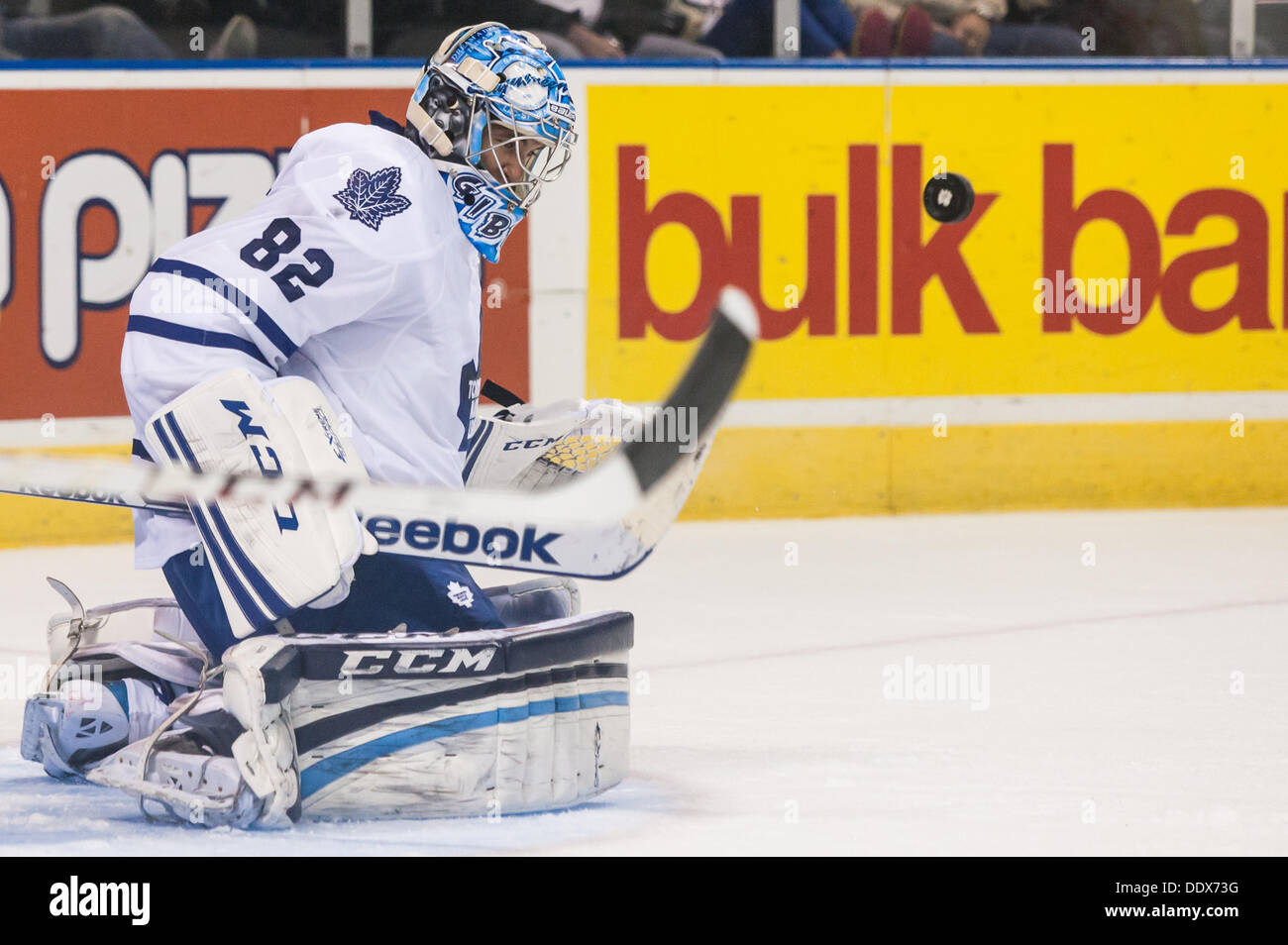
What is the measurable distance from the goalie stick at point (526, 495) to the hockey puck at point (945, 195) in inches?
123

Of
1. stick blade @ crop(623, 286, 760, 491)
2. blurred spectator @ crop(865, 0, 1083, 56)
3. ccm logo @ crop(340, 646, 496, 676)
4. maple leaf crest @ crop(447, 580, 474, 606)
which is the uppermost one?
blurred spectator @ crop(865, 0, 1083, 56)

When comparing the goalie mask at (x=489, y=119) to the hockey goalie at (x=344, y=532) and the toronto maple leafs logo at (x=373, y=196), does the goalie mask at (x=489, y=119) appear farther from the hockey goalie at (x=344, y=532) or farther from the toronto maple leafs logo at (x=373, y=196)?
the toronto maple leafs logo at (x=373, y=196)

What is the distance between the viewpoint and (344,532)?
2.42 metres

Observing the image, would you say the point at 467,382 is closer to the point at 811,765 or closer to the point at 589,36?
the point at 811,765

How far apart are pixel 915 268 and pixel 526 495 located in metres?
3.41

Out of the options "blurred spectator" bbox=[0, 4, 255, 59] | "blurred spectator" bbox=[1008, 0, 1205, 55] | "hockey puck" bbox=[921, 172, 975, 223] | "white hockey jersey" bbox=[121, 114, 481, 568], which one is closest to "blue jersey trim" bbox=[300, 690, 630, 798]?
"white hockey jersey" bbox=[121, 114, 481, 568]

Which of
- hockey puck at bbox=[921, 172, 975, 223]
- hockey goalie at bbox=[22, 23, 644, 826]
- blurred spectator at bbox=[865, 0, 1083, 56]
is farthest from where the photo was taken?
blurred spectator at bbox=[865, 0, 1083, 56]

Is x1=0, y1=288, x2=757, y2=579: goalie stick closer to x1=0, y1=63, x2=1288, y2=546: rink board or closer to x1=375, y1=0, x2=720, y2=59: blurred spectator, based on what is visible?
x1=0, y1=63, x2=1288, y2=546: rink board

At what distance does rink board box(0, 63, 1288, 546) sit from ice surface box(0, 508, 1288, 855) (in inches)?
8.5

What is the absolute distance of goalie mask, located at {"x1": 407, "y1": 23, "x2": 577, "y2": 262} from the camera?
265 centimetres

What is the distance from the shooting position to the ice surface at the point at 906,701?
2.49 metres
